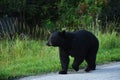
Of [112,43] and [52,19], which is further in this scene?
[52,19]

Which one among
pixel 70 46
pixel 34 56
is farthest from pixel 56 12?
pixel 70 46

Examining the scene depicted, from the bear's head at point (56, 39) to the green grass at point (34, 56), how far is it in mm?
1115

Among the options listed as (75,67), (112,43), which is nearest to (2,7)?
(112,43)

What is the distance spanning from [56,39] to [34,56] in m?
4.25

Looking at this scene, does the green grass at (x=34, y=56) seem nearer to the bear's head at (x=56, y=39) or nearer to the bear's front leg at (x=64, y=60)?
the bear's front leg at (x=64, y=60)

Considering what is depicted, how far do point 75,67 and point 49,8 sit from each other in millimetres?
16623

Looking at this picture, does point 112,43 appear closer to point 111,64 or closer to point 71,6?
point 111,64

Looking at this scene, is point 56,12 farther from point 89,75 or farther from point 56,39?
point 89,75

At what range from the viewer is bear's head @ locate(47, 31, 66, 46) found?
12.3 metres

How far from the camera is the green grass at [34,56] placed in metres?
13.3

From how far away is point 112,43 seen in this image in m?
19.0

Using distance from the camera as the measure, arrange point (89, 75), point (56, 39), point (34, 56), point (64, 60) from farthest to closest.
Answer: point (34, 56) < point (64, 60) < point (56, 39) < point (89, 75)

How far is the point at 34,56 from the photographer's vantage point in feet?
54.1

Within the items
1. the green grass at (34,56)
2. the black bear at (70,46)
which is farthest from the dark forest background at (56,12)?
the black bear at (70,46)
